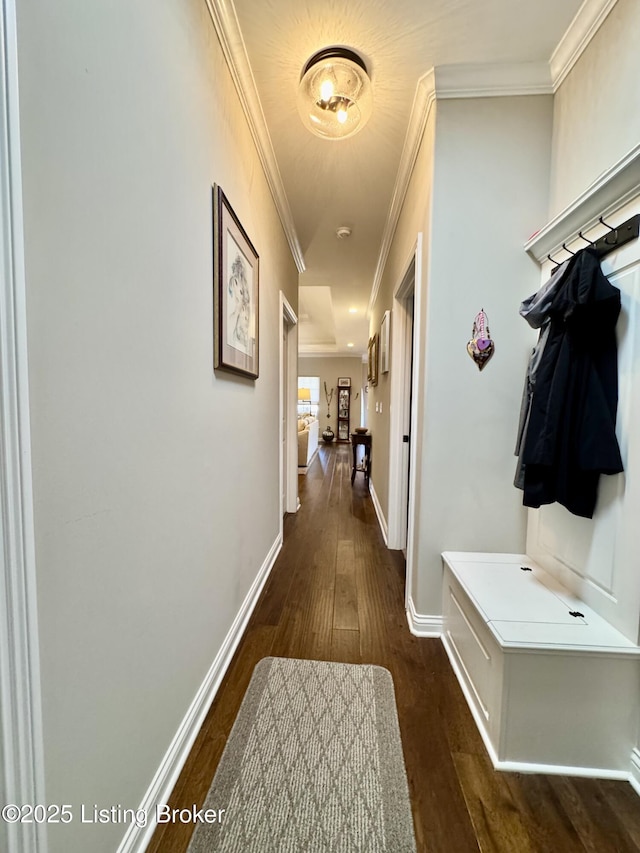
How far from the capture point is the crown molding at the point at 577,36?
48.0 inches

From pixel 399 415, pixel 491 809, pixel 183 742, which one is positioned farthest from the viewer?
pixel 399 415

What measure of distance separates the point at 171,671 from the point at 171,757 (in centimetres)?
26

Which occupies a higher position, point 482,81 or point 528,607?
point 482,81

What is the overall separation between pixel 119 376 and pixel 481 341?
150cm

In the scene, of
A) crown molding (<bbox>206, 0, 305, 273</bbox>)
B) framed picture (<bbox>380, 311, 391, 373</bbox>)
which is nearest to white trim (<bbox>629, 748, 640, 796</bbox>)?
framed picture (<bbox>380, 311, 391, 373</bbox>)

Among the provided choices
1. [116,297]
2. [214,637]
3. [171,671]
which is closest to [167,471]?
[116,297]

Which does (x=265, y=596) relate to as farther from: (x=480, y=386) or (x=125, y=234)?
(x=125, y=234)

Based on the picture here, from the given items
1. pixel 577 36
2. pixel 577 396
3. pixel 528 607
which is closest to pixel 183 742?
pixel 528 607

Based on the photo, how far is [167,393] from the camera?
989 mm

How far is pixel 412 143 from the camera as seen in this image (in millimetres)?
1826

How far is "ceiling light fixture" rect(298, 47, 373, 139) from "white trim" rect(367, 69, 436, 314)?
10.5 inches

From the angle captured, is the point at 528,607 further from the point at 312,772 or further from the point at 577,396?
the point at 312,772

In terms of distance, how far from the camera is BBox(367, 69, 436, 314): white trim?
5.05 ft

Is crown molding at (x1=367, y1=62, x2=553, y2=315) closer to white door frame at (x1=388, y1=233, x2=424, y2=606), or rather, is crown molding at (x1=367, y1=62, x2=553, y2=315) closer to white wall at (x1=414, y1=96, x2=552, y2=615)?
→ white wall at (x1=414, y1=96, x2=552, y2=615)
